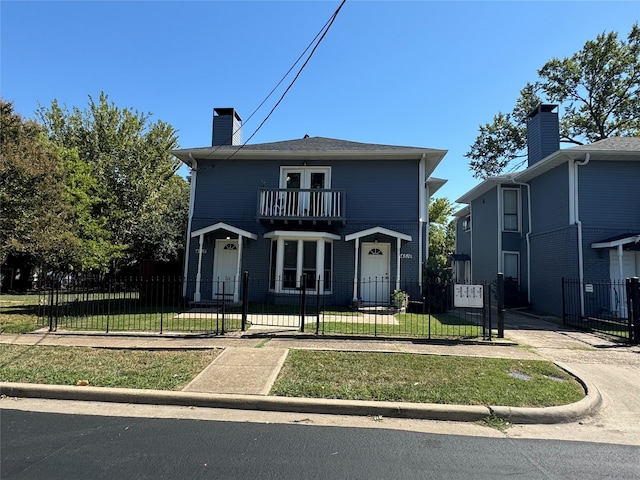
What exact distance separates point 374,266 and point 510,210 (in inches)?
298

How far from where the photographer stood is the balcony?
48.8 feet

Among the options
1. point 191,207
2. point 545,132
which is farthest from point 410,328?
point 545,132

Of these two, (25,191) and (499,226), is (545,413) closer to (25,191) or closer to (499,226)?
(25,191)

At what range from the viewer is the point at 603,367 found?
709cm

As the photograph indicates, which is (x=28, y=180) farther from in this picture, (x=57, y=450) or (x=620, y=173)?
(x=620, y=173)

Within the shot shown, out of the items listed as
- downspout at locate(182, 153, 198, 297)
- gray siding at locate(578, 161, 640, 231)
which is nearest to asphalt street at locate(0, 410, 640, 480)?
downspout at locate(182, 153, 198, 297)

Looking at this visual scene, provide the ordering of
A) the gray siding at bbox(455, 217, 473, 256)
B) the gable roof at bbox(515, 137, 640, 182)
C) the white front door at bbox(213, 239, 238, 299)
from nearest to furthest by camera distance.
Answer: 1. the gable roof at bbox(515, 137, 640, 182)
2. the white front door at bbox(213, 239, 238, 299)
3. the gray siding at bbox(455, 217, 473, 256)

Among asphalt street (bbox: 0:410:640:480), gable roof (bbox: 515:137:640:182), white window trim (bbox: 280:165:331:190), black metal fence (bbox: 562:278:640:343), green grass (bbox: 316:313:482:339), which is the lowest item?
asphalt street (bbox: 0:410:640:480)

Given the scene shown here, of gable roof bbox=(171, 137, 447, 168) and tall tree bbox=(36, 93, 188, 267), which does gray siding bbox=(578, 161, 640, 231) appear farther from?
tall tree bbox=(36, 93, 188, 267)

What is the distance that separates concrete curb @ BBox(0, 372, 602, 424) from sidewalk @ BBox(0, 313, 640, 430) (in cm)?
1

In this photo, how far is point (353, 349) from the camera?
7.73 metres

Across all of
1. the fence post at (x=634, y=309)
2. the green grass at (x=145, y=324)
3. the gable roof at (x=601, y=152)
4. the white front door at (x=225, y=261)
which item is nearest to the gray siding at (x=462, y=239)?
the gable roof at (x=601, y=152)

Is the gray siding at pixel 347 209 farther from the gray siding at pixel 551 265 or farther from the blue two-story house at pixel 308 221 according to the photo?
the gray siding at pixel 551 265

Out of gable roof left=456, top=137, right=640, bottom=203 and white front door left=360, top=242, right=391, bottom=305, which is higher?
gable roof left=456, top=137, right=640, bottom=203
